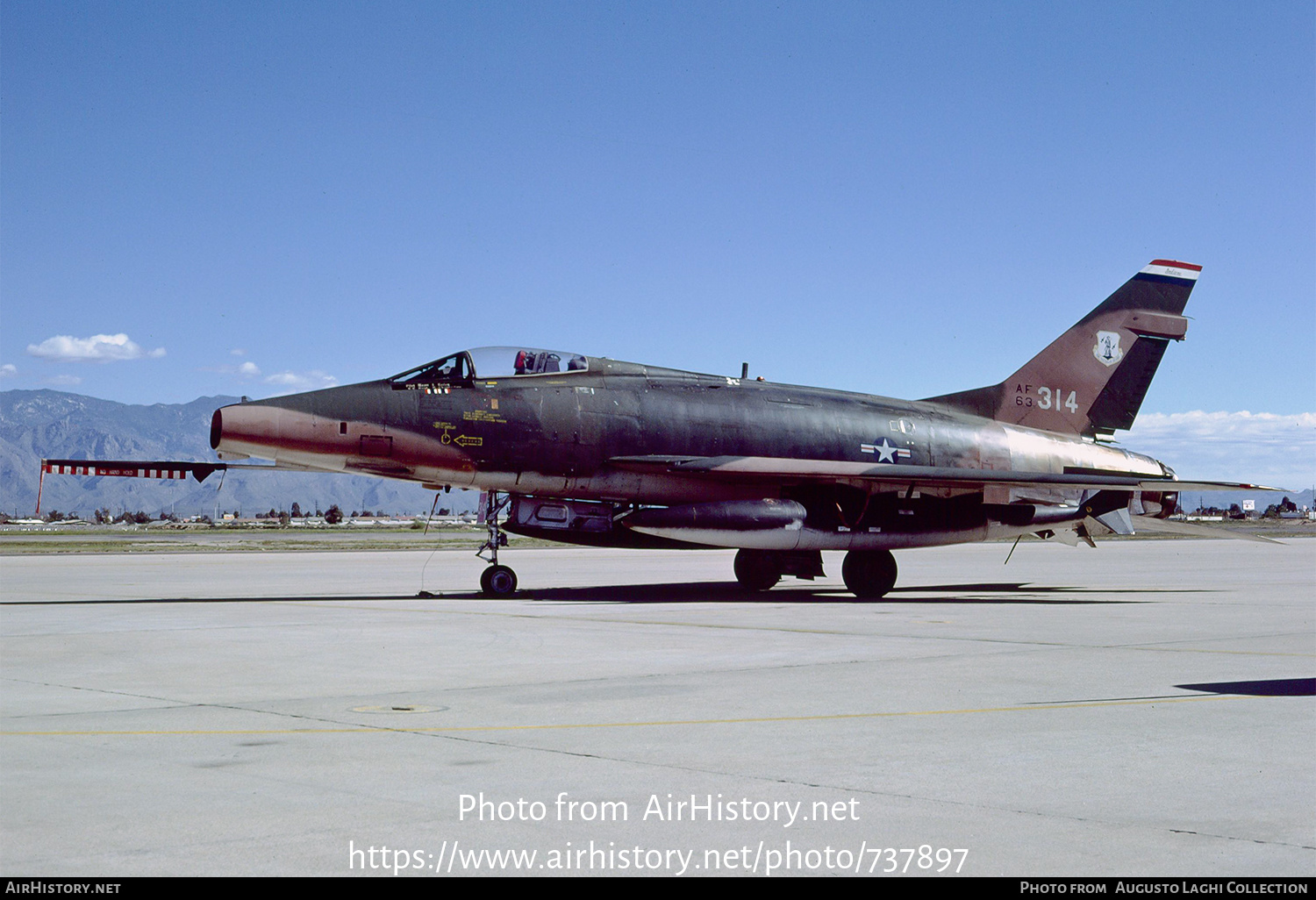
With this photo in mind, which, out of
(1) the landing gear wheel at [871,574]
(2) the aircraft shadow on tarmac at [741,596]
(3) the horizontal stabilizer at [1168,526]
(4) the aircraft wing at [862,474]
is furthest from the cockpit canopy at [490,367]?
(3) the horizontal stabilizer at [1168,526]

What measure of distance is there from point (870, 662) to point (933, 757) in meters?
4.44

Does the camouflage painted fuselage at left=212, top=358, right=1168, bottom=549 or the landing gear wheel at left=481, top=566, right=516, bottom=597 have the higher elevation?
the camouflage painted fuselage at left=212, top=358, right=1168, bottom=549

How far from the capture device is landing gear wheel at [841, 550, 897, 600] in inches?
804

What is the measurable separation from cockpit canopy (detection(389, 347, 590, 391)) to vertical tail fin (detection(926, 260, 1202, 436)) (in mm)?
8520

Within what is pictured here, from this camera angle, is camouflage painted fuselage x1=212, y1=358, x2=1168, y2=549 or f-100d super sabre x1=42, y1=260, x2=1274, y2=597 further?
f-100d super sabre x1=42, y1=260, x2=1274, y2=597

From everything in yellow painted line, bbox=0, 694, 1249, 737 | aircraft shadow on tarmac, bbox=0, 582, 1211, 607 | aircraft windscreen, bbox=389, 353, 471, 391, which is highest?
aircraft windscreen, bbox=389, 353, 471, 391

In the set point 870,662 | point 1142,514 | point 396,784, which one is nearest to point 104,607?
point 870,662

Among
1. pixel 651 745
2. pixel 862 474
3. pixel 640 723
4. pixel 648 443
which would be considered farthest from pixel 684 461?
pixel 651 745

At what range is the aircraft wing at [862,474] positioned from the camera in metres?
19.3

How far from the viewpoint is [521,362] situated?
19.2 metres

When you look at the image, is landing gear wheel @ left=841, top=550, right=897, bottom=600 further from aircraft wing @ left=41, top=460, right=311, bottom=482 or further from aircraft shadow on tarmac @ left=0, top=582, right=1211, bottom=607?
aircraft wing @ left=41, top=460, right=311, bottom=482

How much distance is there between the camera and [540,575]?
27.8 metres

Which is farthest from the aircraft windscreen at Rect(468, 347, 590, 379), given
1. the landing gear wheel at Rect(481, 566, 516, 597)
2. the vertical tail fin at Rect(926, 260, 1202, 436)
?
the vertical tail fin at Rect(926, 260, 1202, 436)

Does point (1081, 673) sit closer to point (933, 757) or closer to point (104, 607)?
point (933, 757)
